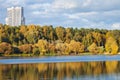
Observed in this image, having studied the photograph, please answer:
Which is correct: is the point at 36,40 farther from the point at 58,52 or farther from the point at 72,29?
the point at 72,29

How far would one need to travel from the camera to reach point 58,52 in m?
120

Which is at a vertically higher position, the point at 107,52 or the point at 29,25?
the point at 29,25

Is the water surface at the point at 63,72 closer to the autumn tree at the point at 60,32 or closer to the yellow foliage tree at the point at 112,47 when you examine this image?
the yellow foliage tree at the point at 112,47

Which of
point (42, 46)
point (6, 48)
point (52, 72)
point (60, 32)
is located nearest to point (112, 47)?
point (42, 46)

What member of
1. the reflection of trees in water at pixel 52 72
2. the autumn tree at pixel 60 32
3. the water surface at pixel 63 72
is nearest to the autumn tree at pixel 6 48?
the autumn tree at pixel 60 32

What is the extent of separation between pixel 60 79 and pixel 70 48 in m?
88.8

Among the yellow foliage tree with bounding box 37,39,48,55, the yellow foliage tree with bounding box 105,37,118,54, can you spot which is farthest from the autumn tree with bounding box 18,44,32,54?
the yellow foliage tree with bounding box 105,37,118,54

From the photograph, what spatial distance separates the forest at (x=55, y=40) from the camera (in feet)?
371

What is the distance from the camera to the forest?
371ft

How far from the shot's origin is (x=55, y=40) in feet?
439

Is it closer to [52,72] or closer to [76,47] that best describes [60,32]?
[76,47]

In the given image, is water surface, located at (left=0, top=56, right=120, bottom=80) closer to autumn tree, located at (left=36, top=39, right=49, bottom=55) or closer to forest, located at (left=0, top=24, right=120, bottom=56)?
forest, located at (left=0, top=24, right=120, bottom=56)

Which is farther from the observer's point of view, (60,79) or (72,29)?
(72,29)

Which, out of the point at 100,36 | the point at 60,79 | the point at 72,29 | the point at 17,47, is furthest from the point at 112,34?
the point at 60,79
